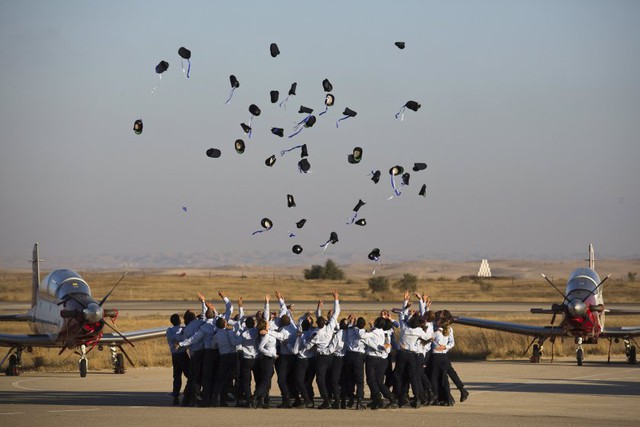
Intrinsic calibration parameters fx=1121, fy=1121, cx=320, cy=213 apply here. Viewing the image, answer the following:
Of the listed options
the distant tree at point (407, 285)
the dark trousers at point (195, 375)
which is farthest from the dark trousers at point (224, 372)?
the distant tree at point (407, 285)

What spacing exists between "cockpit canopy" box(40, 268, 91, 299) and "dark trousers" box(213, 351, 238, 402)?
10.5 metres

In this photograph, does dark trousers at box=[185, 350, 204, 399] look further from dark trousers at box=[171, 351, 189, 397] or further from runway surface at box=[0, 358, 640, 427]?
runway surface at box=[0, 358, 640, 427]

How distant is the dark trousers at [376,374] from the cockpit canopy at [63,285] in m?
12.8

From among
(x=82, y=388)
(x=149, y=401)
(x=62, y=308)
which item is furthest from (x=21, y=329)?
(x=149, y=401)

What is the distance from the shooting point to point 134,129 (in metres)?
28.1

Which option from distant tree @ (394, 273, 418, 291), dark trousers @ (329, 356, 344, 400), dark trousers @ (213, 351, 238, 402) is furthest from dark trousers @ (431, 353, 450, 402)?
distant tree @ (394, 273, 418, 291)

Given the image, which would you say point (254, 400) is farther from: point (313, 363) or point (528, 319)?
point (528, 319)

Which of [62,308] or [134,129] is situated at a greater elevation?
[134,129]

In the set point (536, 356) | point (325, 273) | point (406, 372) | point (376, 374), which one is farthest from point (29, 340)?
point (325, 273)

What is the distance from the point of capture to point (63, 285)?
109ft

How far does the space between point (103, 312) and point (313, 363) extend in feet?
33.6

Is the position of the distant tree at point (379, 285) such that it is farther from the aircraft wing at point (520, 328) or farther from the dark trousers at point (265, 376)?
the dark trousers at point (265, 376)

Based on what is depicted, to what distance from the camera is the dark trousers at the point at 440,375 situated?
78.1ft

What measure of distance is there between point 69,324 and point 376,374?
12369 millimetres
